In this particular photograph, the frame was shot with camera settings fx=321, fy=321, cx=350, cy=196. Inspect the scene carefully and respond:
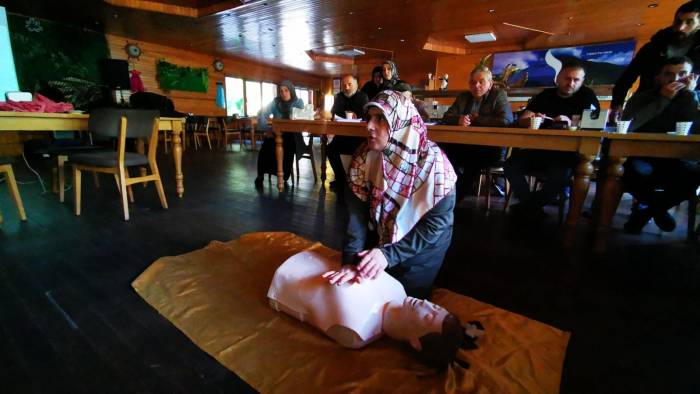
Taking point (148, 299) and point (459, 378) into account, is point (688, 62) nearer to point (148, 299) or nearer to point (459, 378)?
point (459, 378)

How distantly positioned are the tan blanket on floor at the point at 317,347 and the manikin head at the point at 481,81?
5.28ft

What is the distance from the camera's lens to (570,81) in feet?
6.97

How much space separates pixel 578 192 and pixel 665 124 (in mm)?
793

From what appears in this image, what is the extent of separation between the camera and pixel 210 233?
6.51 ft

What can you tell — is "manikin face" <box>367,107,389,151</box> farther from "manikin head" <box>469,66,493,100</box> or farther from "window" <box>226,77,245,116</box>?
"window" <box>226,77,245,116</box>

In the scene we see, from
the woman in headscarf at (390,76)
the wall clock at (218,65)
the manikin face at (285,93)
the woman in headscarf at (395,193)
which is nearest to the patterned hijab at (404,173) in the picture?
the woman in headscarf at (395,193)

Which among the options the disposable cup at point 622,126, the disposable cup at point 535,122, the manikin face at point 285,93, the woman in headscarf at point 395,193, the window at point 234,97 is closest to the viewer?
the woman in headscarf at point 395,193

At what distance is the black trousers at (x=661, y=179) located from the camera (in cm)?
188

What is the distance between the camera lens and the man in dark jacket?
76.5 inches

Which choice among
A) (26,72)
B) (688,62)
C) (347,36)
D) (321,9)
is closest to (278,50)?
(347,36)

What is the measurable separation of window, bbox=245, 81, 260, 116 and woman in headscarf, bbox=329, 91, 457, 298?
33.1 feet

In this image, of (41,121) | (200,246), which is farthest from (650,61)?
(41,121)

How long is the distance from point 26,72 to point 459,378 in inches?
326

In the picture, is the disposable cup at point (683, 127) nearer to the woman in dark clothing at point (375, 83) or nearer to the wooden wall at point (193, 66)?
the woman in dark clothing at point (375, 83)
